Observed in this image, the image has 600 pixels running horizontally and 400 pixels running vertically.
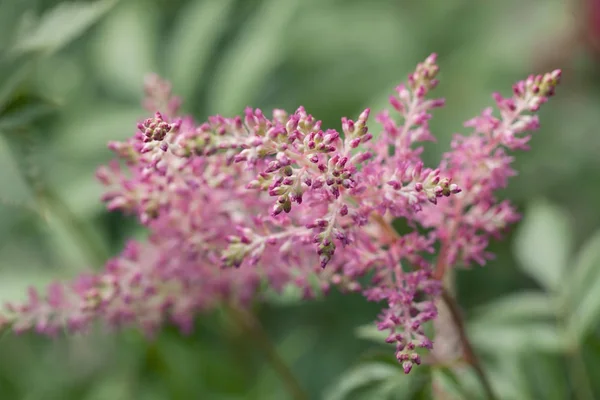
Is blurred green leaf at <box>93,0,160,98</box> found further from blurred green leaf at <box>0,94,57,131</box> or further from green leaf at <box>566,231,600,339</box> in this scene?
green leaf at <box>566,231,600,339</box>

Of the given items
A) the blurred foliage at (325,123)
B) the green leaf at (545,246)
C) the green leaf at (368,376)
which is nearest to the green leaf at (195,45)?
the blurred foliage at (325,123)

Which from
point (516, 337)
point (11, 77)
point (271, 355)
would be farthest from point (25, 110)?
point (516, 337)

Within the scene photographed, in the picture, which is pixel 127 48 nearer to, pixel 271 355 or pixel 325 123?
pixel 325 123

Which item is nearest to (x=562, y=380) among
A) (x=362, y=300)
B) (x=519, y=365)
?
(x=519, y=365)

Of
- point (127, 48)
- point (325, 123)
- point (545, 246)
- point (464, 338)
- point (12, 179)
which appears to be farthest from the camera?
point (325, 123)

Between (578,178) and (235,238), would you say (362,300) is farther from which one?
(235,238)

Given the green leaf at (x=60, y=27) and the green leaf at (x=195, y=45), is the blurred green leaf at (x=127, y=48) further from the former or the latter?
the green leaf at (x=60, y=27)
